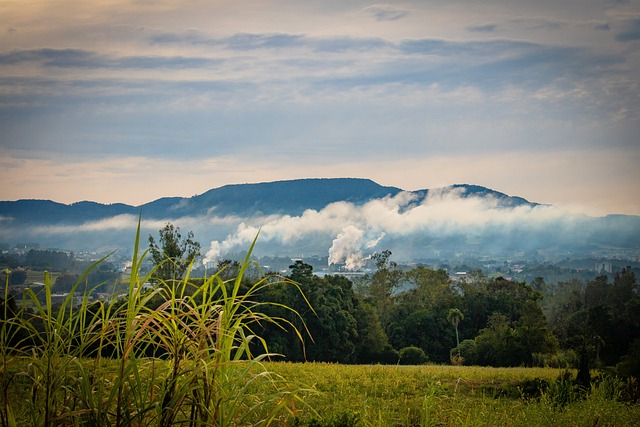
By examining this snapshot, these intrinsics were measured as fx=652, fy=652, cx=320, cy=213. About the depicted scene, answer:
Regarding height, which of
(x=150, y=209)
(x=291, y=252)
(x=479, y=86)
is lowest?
(x=291, y=252)

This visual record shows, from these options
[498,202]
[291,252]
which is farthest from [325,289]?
[498,202]

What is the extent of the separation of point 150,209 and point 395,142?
333 ft

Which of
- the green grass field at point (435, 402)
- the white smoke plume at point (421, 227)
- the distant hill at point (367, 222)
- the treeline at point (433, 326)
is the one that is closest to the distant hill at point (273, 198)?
the distant hill at point (367, 222)

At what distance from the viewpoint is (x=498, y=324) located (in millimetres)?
33719

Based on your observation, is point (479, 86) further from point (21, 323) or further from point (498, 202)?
point (498, 202)

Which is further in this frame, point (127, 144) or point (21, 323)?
point (127, 144)

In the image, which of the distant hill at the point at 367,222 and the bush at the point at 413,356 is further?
the distant hill at the point at 367,222

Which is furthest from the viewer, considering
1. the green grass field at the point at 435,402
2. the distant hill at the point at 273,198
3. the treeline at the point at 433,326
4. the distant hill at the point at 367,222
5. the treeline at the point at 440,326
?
the distant hill at the point at 273,198

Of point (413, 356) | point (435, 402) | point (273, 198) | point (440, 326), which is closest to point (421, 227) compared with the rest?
point (273, 198)

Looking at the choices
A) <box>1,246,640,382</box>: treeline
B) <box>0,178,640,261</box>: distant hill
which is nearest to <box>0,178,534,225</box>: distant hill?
<box>0,178,640,261</box>: distant hill

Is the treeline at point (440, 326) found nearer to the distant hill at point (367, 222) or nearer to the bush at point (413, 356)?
the bush at point (413, 356)

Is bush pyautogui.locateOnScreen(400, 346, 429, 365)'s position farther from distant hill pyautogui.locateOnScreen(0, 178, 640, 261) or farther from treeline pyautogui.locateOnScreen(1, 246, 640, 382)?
distant hill pyautogui.locateOnScreen(0, 178, 640, 261)

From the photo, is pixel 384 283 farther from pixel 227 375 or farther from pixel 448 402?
pixel 227 375

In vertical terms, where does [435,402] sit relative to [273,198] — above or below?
below
